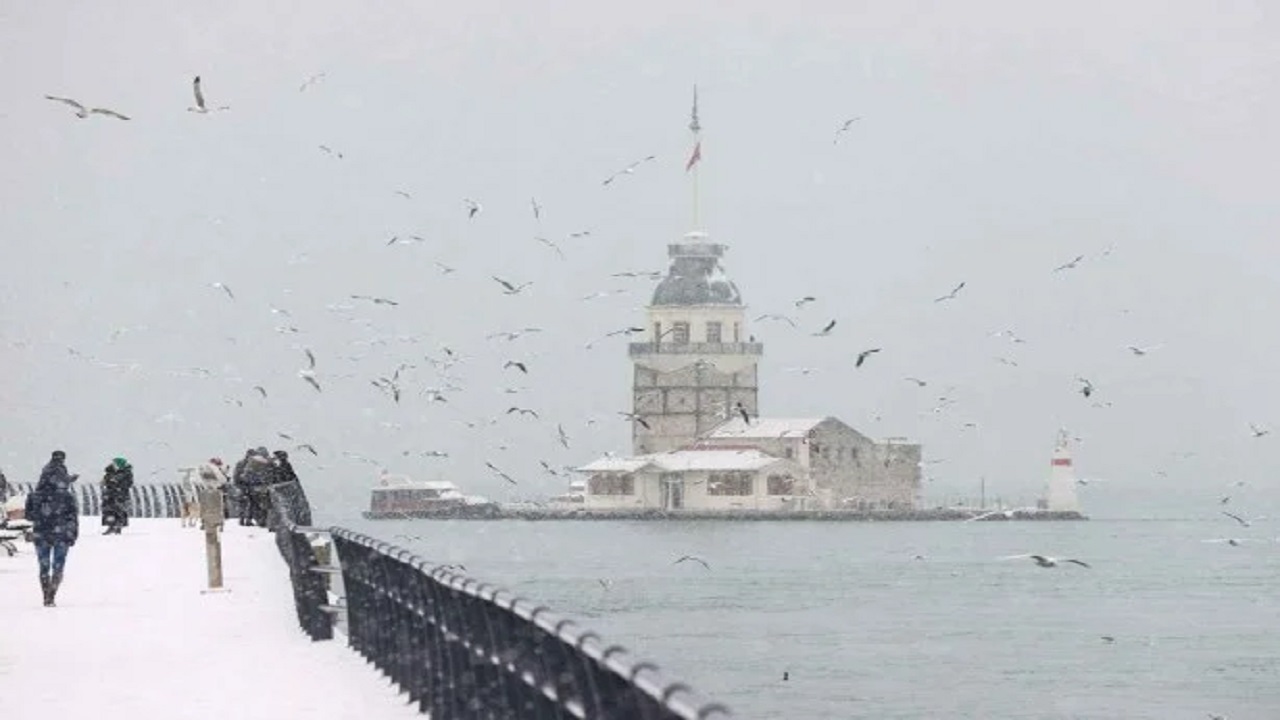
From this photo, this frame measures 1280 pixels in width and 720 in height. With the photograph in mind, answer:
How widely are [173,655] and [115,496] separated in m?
33.6

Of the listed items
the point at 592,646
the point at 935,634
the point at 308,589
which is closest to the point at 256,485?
the point at 308,589

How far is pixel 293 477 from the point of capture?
4878cm

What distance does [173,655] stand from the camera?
21.6m

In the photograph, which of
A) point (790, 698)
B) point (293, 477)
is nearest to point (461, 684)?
point (293, 477)

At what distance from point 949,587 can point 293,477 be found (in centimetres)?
Answer: 12483

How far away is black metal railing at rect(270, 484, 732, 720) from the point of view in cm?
854

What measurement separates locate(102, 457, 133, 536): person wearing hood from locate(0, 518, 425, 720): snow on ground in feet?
55.9

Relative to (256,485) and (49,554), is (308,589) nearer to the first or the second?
(49,554)

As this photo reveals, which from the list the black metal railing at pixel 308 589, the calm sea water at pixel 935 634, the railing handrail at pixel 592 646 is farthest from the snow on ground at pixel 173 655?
the calm sea water at pixel 935 634

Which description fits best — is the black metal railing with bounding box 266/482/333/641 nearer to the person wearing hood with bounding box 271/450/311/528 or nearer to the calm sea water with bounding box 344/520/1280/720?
the person wearing hood with bounding box 271/450/311/528

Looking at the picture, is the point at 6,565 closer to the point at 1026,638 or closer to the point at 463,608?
the point at 463,608

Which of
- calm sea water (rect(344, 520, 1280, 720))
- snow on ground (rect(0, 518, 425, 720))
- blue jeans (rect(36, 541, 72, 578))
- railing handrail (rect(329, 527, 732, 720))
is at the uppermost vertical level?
blue jeans (rect(36, 541, 72, 578))

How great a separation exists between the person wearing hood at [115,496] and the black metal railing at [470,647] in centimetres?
3074

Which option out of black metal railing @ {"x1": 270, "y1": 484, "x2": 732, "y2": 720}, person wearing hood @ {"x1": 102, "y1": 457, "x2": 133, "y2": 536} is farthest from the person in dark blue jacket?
person wearing hood @ {"x1": 102, "y1": 457, "x2": 133, "y2": 536}
